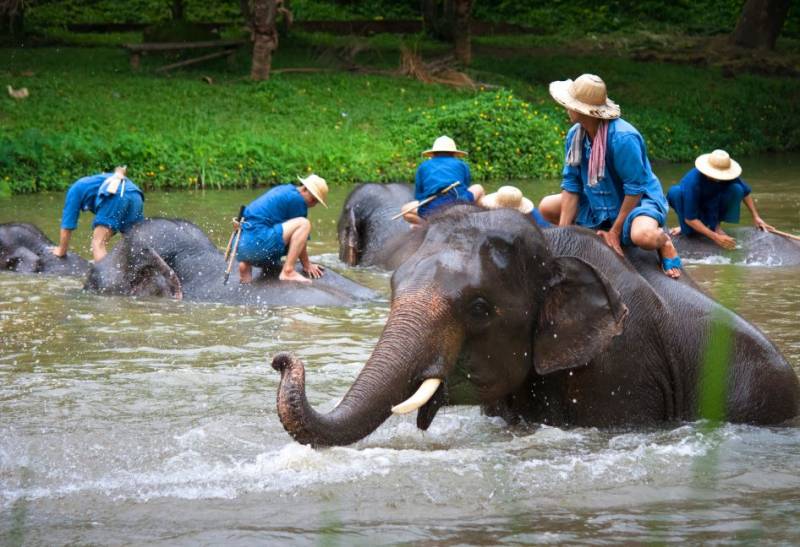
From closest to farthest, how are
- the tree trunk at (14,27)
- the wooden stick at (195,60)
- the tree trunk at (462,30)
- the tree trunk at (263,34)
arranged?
the tree trunk at (263,34)
the wooden stick at (195,60)
the tree trunk at (462,30)
the tree trunk at (14,27)

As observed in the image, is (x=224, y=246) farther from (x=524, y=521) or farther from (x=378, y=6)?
(x=378, y=6)

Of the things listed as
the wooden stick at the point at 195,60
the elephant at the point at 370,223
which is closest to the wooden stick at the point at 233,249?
the elephant at the point at 370,223

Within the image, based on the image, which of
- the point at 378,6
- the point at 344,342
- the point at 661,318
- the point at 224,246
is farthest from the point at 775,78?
the point at 661,318

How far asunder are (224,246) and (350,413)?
9.16 m

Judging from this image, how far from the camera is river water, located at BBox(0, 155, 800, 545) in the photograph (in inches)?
208

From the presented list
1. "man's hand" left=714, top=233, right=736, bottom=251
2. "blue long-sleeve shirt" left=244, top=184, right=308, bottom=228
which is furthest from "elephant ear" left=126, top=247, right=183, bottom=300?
"man's hand" left=714, top=233, right=736, bottom=251

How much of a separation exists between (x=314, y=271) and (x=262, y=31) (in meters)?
14.7

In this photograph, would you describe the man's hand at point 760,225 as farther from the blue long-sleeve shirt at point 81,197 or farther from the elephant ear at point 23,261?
the elephant ear at point 23,261

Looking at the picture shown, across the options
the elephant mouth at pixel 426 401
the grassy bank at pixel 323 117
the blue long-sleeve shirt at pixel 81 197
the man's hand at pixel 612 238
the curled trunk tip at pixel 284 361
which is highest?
the man's hand at pixel 612 238

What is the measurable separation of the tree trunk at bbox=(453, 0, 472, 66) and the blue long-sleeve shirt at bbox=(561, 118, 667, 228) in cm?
2213

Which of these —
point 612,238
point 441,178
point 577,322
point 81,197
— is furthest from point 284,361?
point 81,197

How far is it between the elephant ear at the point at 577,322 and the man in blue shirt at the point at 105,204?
22.9ft

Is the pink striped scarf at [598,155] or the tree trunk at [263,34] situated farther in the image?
the tree trunk at [263,34]

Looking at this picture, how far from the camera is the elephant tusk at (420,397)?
16.9ft
